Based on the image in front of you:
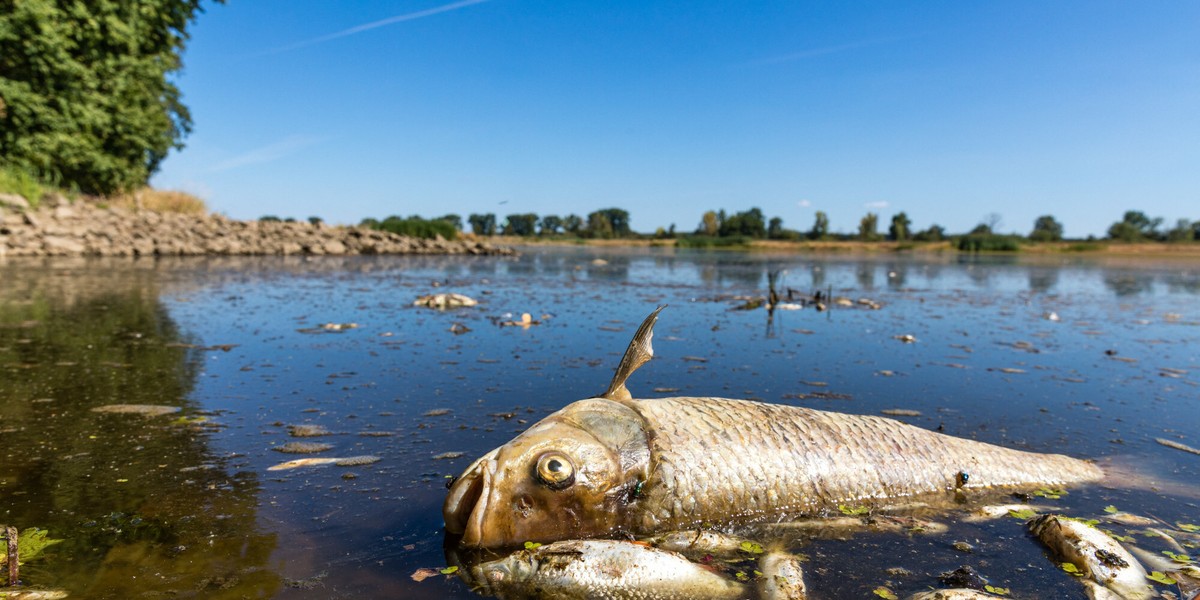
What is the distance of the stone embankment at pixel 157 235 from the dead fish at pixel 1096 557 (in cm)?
2975

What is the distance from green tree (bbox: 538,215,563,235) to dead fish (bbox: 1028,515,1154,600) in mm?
131902

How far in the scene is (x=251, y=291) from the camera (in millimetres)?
14188

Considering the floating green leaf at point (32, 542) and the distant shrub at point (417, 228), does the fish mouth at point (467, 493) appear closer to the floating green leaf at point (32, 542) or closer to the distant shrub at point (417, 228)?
the floating green leaf at point (32, 542)

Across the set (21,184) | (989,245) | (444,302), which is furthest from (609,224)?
(444,302)

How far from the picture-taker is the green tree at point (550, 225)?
439ft

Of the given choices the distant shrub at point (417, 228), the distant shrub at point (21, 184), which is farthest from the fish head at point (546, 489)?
the distant shrub at point (417, 228)

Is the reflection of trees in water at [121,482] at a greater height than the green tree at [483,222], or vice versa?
the green tree at [483,222]

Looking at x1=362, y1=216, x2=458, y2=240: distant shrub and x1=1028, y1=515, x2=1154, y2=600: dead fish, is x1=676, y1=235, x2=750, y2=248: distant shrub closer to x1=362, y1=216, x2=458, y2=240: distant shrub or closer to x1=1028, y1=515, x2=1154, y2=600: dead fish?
x1=362, y1=216, x2=458, y2=240: distant shrub

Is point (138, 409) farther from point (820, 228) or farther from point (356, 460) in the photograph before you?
point (820, 228)

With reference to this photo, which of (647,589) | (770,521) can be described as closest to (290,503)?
(647,589)

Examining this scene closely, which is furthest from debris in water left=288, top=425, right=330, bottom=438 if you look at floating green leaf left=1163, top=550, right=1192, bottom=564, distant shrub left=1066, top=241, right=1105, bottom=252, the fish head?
distant shrub left=1066, top=241, right=1105, bottom=252

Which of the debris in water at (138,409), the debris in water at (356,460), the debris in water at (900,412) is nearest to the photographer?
the debris in water at (356,460)

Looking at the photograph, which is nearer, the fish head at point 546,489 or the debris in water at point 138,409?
the fish head at point 546,489

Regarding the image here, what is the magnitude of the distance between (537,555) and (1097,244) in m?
95.9
